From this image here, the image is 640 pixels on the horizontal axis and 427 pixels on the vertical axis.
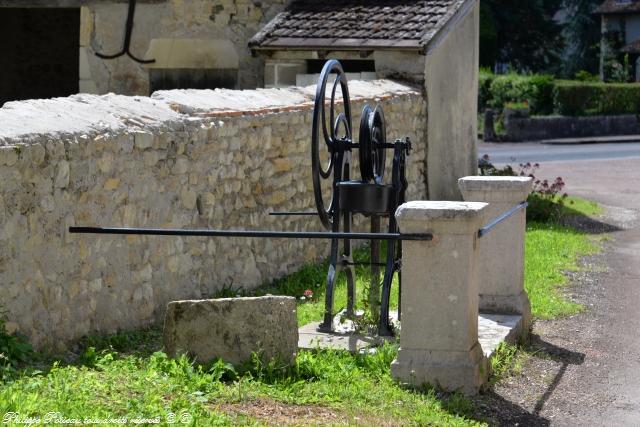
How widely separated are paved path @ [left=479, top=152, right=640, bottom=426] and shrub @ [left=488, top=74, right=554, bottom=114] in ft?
70.7

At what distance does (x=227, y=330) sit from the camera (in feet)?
21.4

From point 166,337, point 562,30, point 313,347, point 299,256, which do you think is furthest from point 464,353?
point 562,30

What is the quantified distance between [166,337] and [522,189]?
2.98 m

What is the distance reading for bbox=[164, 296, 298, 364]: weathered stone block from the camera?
6508mm

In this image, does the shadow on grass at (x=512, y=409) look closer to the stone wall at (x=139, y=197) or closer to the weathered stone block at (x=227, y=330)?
the weathered stone block at (x=227, y=330)

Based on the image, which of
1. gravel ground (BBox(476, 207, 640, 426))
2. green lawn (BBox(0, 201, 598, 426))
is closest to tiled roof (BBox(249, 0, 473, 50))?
gravel ground (BBox(476, 207, 640, 426))

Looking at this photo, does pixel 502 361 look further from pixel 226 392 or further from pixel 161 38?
pixel 161 38

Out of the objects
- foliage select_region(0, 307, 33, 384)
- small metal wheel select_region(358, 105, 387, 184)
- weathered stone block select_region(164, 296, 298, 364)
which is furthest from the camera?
small metal wheel select_region(358, 105, 387, 184)

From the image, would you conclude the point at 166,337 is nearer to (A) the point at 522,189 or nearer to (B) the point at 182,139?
(B) the point at 182,139

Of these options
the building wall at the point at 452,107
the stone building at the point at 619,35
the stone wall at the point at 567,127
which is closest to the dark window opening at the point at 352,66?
the building wall at the point at 452,107

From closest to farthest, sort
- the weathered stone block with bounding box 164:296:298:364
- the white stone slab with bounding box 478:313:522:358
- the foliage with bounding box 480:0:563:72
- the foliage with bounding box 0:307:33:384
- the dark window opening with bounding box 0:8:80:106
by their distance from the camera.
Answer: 1. the foliage with bounding box 0:307:33:384
2. the weathered stone block with bounding box 164:296:298:364
3. the white stone slab with bounding box 478:313:522:358
4. the dark window opening with bounding box 0:8:80:106
5. the foliage with bounding box 480:0:563:72

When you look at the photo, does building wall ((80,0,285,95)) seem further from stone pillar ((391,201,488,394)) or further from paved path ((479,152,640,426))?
stone pillar ((391,201,488,394))

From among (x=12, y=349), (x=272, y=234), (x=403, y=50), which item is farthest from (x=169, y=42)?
(x=12, y=349)

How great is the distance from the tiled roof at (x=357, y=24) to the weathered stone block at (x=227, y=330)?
803 cm
